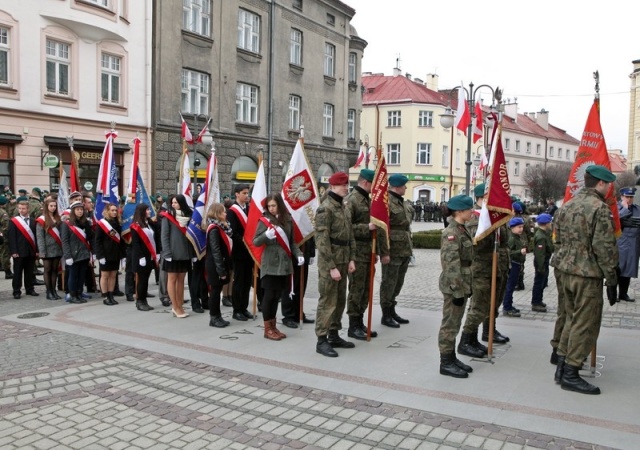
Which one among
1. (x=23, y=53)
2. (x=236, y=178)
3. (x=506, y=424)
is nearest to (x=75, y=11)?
(x=23, y=53)

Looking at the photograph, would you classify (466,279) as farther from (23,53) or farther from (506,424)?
(23,53)

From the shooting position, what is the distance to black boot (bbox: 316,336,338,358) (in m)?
6.71

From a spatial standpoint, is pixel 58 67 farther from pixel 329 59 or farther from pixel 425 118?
pixel 425 118

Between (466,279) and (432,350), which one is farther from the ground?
(466,279)

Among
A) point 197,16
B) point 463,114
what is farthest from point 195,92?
point 463,114

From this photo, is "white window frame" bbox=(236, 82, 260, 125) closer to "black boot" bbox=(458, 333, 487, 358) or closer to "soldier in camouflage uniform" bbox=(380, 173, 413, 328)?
"soldier in camouflage uniform" bbox=(380, 173, 413, 328)

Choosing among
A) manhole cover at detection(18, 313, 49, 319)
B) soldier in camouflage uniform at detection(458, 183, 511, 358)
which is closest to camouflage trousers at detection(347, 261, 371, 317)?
soldier in camouflage uniform at detection(458, 183, 511, 358)

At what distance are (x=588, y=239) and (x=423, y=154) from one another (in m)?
50.6

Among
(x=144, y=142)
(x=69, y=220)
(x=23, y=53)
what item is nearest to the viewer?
(x=69, y=220)

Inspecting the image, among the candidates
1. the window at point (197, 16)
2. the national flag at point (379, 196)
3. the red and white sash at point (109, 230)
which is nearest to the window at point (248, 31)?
the window at point (197, 16)

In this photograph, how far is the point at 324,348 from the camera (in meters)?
6.80

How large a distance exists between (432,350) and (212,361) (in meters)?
2.69

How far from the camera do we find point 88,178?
21.0m

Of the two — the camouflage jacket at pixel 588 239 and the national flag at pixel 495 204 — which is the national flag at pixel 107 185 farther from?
the camouflage jacket at pixel 588 239
